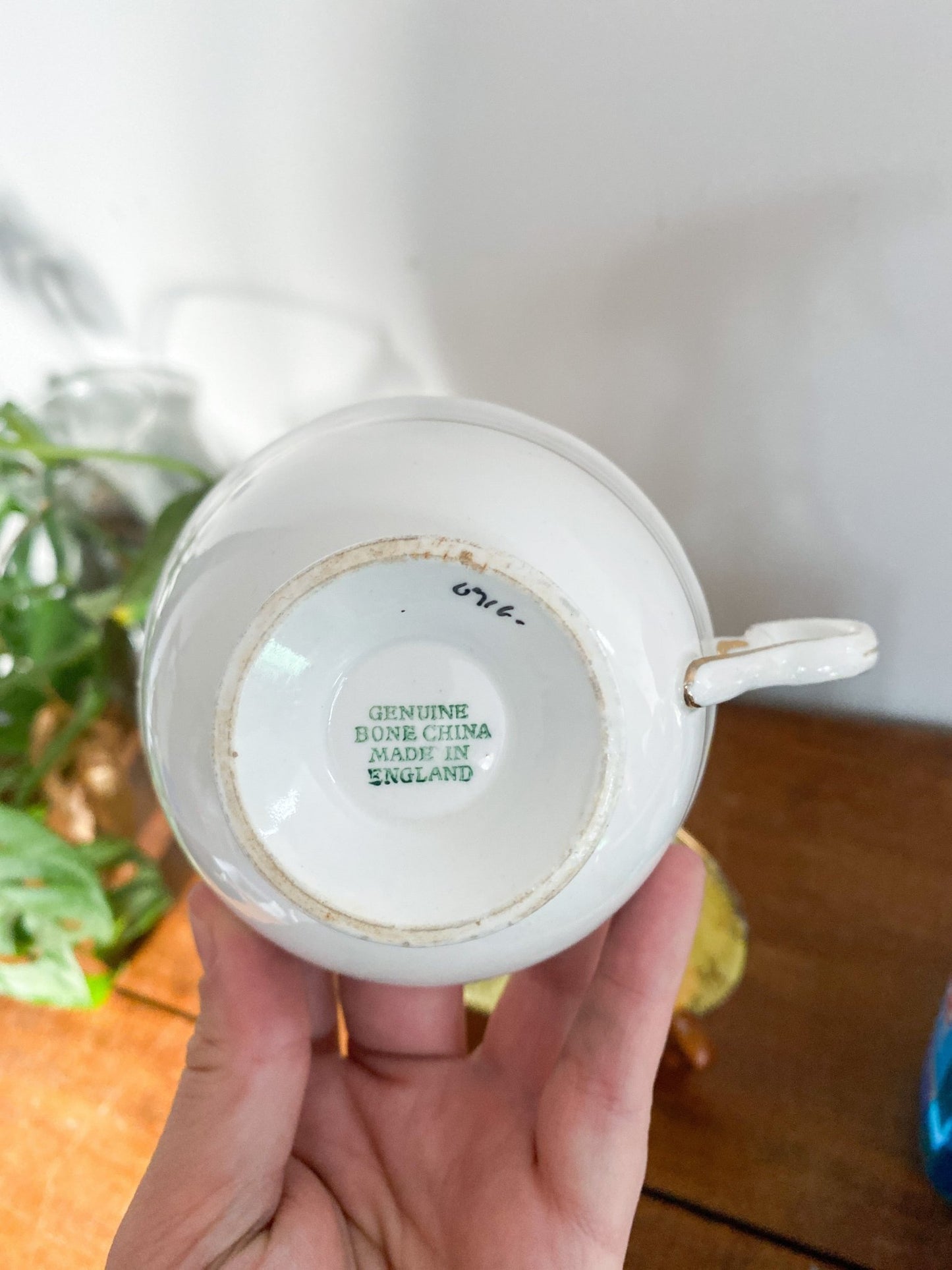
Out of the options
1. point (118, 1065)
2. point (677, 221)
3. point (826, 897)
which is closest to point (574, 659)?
point (677, 221)

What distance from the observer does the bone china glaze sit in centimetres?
32

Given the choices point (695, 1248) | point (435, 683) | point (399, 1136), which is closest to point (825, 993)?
point (695, 1248)

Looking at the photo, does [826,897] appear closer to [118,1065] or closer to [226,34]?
[118,1065]

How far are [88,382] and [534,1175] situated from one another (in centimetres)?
68

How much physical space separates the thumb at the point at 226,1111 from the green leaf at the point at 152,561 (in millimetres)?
243

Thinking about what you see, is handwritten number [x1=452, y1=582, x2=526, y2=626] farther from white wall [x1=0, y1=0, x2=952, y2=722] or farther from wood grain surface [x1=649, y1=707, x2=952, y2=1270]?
wood grain surface [x1=649, y1=707, x2=952, y2=1270]

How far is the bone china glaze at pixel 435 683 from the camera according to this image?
321mm

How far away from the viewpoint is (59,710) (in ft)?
2.14

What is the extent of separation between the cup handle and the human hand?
16cm

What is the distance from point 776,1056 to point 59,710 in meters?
0.57

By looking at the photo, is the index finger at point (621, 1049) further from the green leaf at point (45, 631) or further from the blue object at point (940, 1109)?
the green leaf at point (45, 631)

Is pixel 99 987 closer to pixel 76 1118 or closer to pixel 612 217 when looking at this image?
pixel 76 1118

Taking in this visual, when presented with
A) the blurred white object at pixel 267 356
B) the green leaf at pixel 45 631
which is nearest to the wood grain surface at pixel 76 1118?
the green leaf at pixel 45 631

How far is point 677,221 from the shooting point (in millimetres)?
479
